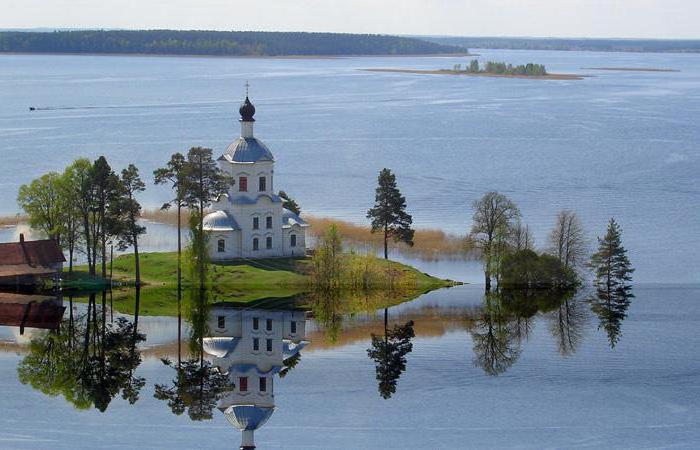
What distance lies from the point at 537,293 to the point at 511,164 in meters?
50.3

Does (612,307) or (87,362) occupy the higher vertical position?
(612,307)

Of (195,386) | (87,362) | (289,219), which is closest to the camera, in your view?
(195,386)

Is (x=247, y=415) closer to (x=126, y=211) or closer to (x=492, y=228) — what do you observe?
(x=126, y=211)

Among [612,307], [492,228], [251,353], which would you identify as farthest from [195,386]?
[492,228]

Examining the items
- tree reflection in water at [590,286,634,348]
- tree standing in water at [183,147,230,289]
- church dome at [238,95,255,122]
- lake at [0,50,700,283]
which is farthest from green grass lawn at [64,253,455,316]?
lake at [0,50,700,283]

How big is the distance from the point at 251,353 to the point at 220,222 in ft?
47.5

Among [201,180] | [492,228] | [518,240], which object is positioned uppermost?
[201,180]

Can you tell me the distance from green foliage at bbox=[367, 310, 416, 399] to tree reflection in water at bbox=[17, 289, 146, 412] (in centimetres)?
748

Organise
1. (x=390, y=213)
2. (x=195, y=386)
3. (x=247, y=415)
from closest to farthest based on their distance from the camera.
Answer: (x=247, y=415)
(x=195, y=386)
(x=390, y=213)

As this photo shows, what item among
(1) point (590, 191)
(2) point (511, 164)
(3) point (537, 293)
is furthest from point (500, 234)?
(2) point (511, 164)

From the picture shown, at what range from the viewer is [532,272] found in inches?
2323

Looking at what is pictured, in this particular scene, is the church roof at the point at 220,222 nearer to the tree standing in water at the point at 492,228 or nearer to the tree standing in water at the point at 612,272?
the tree standing in water at the point at 492,228

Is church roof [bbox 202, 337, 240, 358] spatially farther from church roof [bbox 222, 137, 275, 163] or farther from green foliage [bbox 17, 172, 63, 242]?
green foliage [bbox 17, 172, 63, 242]

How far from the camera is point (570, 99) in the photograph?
17588 centimetres
